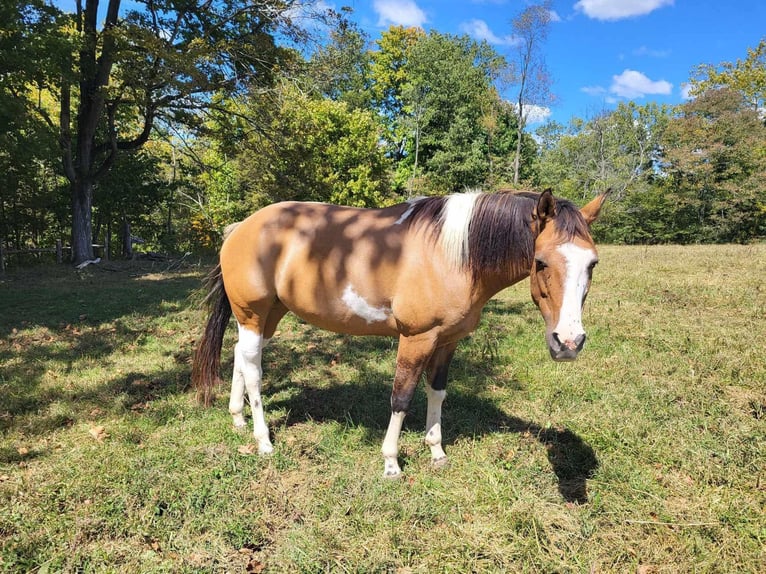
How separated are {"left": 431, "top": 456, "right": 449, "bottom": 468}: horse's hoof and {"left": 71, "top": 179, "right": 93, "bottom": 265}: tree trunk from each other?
575 inches

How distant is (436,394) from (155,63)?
40.6ft

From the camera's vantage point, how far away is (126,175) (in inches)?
678

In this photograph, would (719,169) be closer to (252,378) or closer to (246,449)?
(252,378)

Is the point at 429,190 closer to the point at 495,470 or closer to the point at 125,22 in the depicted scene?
the point at 125,22

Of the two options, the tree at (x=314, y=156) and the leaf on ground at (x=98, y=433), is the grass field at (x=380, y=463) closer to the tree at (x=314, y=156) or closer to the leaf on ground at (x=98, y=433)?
the leaf on ground at (x=98, y=433)

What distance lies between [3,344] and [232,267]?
176 inches

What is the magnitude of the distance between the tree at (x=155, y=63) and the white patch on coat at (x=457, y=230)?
10.0 metres

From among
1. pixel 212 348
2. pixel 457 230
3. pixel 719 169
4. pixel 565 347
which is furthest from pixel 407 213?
pixel 719 169

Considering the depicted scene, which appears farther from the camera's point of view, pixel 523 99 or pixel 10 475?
pixel 523 99

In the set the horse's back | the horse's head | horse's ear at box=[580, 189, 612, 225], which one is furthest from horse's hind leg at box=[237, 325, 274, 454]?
horse's ear at box=[580, 189, 612, 225]

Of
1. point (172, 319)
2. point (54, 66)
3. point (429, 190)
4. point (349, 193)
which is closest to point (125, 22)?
point (54, 66)

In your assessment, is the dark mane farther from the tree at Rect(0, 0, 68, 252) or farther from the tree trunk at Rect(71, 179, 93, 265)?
the tree trunk at Rect(71, 179, 93, 265)

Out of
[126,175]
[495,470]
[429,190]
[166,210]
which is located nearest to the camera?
[495,470]

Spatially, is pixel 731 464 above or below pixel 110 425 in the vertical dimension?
above
